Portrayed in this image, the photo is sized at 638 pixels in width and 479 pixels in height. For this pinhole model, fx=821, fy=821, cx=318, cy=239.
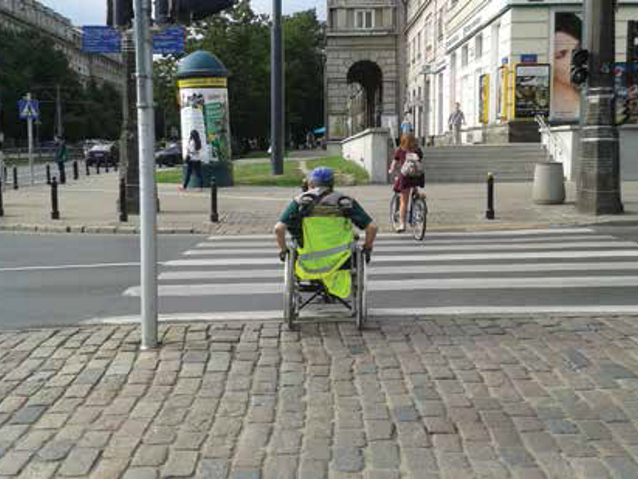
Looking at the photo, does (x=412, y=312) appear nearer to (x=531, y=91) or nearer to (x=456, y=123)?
(x=531, y=91)

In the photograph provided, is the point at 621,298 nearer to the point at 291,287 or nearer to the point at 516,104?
the point at 291,287

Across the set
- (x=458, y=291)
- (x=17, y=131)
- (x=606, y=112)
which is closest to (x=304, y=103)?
(x=17, y=131)

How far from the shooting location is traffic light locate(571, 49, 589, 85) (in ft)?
47.9

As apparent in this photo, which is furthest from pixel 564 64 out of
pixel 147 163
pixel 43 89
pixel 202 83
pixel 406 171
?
pixel 43 89

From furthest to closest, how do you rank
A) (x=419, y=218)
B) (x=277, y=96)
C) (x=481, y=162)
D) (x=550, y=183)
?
(x=277, y=96)
(x=481, y=162)
(x=550, y=183)
(x=419, y=218)

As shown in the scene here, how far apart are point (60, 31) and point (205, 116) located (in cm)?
12605

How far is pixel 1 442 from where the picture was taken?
431cm

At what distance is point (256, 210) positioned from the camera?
1809 centimetres

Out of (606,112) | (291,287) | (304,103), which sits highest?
(304,103)

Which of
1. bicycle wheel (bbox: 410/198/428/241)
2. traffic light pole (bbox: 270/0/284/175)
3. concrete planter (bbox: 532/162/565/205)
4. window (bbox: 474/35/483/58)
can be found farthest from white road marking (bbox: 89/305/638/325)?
window (bbox: 474/35/483/58)

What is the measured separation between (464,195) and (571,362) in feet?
50.7

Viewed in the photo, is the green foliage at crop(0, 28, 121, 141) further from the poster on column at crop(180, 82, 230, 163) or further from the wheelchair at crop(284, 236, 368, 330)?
the wheelchair at crop(284, 236, 368, 330)

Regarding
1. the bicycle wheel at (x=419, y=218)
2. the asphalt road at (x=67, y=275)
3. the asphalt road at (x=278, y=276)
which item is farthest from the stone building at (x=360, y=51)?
the asphalt road at (x=278, y=276)

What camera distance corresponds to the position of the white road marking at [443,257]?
35.4 ft
